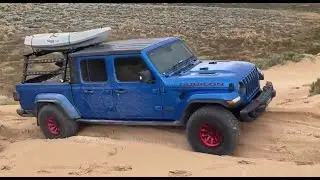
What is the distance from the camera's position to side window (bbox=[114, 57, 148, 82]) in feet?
26.4

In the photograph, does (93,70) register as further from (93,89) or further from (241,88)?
(241,88)

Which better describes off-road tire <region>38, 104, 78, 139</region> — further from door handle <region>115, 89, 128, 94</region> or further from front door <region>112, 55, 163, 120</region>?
door handle <region>115, 89, 128, 94</region>

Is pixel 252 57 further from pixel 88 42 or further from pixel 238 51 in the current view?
pixel 88 42

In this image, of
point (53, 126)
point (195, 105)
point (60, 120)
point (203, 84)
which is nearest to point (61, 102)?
point (60, 120)

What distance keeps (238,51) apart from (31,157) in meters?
15.3

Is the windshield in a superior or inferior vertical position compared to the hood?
superior

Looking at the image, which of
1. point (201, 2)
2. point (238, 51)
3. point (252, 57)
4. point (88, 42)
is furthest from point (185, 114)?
point (201, 2)

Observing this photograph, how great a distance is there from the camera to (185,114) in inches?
303

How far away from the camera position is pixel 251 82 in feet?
26.1

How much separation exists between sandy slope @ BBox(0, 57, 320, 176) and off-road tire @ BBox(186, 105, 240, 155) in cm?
22

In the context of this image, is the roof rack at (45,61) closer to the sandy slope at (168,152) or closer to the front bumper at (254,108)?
the sandy slope at (168,152)

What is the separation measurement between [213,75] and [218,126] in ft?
2.54

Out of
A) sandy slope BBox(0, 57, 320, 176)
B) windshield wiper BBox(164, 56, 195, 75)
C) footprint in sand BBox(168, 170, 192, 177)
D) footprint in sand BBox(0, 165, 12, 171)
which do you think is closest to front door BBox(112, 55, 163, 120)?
windshield wiper BBox(164, 56, 195, 75)

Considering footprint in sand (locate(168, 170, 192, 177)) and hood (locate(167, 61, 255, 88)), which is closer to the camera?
footprint in sand (locate(168, 170, 192, 177))
